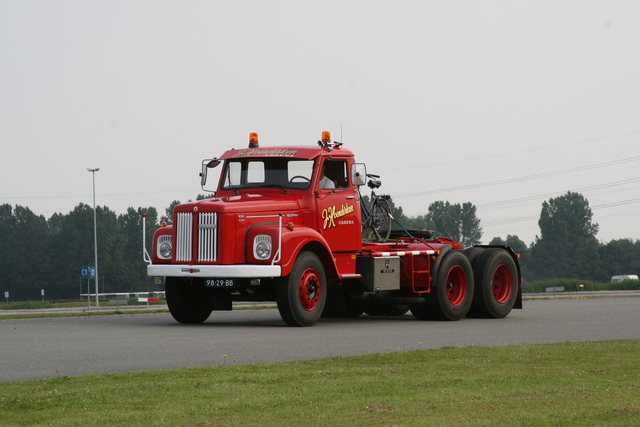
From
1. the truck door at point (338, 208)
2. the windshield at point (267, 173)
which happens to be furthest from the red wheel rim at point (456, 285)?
the windshield at point (267, 173)

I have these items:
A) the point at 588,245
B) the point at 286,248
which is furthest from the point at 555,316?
the point at 588,245

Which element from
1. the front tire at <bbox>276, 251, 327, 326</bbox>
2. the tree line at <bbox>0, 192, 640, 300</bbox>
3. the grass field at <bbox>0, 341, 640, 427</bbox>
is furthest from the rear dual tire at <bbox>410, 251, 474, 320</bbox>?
the tree line at <bbox>0, 192, 640, 300</bbox>

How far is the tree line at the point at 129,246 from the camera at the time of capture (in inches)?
4380

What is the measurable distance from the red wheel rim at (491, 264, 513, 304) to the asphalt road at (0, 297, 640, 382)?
0.48 metres

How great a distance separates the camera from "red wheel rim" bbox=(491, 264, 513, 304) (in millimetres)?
20328

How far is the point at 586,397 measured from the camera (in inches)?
311

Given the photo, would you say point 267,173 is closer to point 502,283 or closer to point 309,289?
point 309,289

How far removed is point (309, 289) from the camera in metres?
16.9

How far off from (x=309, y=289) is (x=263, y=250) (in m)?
1.27

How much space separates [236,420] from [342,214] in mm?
10909

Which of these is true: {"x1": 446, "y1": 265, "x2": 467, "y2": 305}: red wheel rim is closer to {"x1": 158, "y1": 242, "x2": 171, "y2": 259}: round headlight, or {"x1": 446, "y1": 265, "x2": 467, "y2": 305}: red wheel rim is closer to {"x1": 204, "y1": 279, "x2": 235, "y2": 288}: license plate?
{"x1": 204, "y1": 279, "x2": 235, "y2": 288}: license plate

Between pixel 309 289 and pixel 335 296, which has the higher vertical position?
pixel 309 289

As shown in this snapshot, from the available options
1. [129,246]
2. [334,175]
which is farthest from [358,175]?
[129,246]

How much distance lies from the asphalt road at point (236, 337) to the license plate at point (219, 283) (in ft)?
2.39
